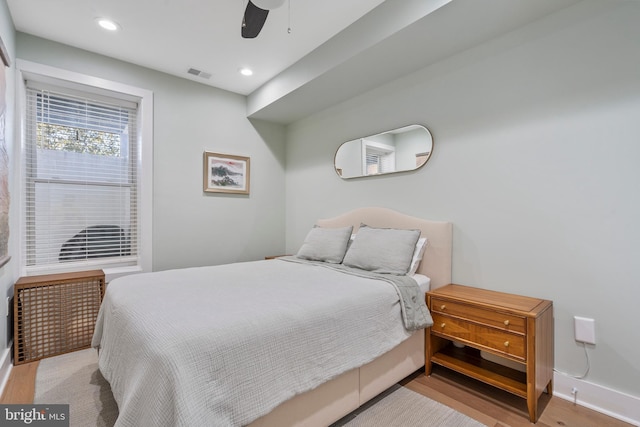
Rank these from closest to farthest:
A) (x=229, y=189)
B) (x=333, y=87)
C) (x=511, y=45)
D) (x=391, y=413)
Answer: (x=391, y=413), (x=511, y=45), (x=333, y=87), (x=229, y=189)

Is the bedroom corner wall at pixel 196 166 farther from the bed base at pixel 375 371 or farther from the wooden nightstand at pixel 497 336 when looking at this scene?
the wooden nightstand at pixel 497 336

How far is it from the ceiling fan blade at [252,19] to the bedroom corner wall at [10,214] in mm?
1737

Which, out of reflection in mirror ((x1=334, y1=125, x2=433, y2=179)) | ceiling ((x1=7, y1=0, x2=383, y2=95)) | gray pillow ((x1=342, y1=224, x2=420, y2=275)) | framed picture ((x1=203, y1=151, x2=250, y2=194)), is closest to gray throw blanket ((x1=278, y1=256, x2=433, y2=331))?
gray pillow ((x1=342, y1=224, x2=420, y2=275))

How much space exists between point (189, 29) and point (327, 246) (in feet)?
7.35

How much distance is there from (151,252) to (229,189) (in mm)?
1138

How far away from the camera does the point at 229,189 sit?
3.84 m

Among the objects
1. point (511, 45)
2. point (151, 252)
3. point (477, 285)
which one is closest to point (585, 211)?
point (477, 285)

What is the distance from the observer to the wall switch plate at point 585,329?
6.06 ft

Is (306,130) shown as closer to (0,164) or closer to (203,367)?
(0,164)

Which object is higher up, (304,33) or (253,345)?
(304,33)

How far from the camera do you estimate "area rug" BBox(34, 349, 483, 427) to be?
172 centimetres

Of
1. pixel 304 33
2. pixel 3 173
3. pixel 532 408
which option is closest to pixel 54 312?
pixel 3 173

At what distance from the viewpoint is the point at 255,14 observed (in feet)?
6.00

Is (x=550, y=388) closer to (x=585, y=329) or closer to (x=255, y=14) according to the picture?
(x=585, y=329)
